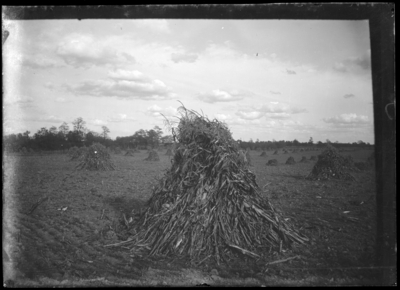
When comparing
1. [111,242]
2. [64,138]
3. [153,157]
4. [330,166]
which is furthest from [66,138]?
[330,166]

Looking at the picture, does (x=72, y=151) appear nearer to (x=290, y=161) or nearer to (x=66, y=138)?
(x=66, y=138)

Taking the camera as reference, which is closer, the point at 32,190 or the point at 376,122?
the point at 376,122

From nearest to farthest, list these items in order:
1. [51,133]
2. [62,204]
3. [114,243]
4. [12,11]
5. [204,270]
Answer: [204,270] → [12,11] → [114,243] → [51,133] → [62,204]

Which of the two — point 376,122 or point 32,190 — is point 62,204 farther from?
point 376,122

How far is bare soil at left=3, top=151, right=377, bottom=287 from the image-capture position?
3.79 metres

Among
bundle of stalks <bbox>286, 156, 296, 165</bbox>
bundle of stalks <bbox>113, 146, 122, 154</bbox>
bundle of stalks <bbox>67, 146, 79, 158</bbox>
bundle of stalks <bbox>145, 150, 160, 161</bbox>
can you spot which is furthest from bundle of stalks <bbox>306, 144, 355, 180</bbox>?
bundle of stalks <bbox>67, 146, 79, 158</bbox>

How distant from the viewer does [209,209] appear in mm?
4199

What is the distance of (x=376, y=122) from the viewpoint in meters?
4.13

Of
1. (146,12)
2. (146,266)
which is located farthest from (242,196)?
(146,12)

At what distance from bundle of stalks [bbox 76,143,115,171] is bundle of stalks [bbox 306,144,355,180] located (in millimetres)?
7935

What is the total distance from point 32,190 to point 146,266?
3383 mm

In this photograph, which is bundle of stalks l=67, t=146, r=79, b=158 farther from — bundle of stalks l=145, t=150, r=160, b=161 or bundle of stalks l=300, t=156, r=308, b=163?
bundle of stalks l=300, t=156, r=308, b=163

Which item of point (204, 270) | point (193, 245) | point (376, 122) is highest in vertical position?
point (376, 122)

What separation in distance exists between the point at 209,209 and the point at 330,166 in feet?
25.4
